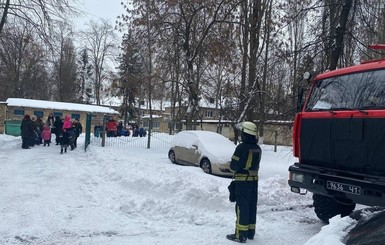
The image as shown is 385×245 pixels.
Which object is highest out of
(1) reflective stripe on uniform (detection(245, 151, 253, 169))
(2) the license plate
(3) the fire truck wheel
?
(1) reflective stripe on uniform (detection(245, 151, 253, 169))

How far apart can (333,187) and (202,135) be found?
10.0m

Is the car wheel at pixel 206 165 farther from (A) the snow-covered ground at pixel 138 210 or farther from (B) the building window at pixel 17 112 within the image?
(B) the building window at pixel 17 112

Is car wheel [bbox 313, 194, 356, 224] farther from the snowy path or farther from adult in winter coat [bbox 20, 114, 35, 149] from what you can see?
adult in winter coat [bbox 20, 114, 35, 149]

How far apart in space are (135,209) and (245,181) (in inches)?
113

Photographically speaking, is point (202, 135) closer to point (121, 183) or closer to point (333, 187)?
point (121, 183)

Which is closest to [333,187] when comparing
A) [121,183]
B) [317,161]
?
[317,161]

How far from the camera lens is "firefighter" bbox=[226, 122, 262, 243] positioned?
6.38 m

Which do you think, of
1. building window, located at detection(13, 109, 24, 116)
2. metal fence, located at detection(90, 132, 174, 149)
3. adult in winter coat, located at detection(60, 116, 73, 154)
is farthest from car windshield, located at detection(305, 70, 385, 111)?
building window, located at detection(13, 109, 24, 116)

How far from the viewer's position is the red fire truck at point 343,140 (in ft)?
20.2

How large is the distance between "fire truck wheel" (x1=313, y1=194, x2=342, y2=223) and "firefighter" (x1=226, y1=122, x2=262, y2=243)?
1872mm

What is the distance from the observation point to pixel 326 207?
25.5ft

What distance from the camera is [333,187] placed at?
21.7 feet

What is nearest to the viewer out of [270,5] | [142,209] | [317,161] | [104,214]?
[317,161]

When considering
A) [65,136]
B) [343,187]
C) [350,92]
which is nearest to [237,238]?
[343,187]
